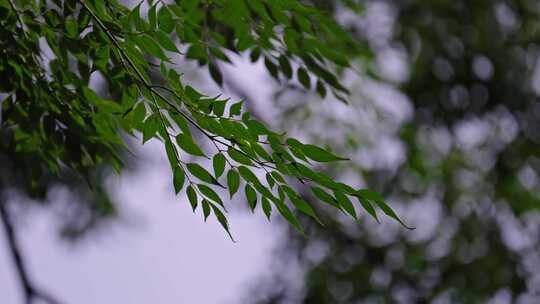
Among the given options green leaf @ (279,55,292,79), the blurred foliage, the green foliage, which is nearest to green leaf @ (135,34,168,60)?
the green foliage

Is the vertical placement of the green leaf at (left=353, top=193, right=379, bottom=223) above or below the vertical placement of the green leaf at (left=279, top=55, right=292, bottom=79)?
above

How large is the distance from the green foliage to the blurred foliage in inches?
117

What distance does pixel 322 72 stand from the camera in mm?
1414

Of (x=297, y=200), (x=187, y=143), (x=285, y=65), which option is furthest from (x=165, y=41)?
(x=285, y=65)

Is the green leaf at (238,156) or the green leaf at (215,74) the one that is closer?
the green leaf at (238,156)

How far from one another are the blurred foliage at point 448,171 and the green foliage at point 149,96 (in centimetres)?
297

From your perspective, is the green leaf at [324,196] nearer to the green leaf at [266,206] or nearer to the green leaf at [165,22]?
the green leaf at [266,206]

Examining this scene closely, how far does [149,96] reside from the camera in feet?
3.11

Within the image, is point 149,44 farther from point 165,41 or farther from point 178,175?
point 178,175

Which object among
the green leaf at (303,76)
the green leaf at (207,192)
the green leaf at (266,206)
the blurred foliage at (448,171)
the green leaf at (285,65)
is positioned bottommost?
the blurred foliage at (448,171)

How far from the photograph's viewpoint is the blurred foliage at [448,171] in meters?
4.35

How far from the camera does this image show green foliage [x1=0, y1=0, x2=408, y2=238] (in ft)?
3.01

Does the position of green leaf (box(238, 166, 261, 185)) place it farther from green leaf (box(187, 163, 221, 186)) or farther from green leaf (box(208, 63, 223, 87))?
green leaf (box(208, 63, 223, 87))

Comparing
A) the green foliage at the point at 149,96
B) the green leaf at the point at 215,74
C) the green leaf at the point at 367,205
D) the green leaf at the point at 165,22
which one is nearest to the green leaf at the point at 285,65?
the green foliage at the point at 149,96
